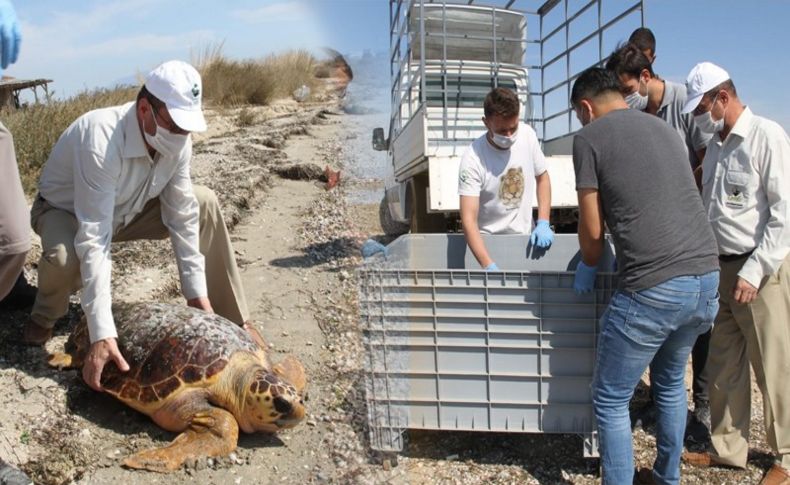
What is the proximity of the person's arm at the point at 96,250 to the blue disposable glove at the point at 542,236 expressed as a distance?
6.40 feet

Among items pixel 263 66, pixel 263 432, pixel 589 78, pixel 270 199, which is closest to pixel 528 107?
pixel 270 199

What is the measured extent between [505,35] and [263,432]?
5.88 m

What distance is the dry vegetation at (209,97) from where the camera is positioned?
7.75 m

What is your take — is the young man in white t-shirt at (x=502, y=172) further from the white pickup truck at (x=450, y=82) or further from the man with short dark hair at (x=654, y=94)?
the white pickup truck at (x=450, y=82)

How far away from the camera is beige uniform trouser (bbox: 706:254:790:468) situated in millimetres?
2992

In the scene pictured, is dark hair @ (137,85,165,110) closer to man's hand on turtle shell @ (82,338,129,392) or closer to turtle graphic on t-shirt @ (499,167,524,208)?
man's hand on turtle shell @ (82,338,129,392)

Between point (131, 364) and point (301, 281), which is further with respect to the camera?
point (301, 281)

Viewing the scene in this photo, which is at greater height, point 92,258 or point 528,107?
point 528,107

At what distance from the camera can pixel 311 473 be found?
2.89m

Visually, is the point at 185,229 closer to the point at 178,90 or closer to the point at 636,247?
the point at 178,90

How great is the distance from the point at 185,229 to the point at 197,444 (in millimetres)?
1133

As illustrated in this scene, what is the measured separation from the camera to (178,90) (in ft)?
9.11

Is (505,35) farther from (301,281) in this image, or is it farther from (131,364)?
(131,364)

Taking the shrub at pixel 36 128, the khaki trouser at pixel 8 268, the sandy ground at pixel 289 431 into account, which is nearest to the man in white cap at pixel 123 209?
the khaki trouser at pixel 8 268
